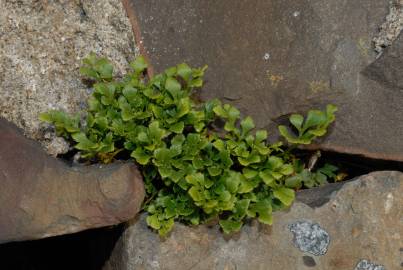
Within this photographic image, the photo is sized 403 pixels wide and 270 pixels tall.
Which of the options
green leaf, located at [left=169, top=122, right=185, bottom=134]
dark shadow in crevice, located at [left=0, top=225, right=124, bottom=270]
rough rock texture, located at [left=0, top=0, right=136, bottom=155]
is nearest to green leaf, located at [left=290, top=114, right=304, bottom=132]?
green leaf, located at [left=169, top=122, right=185, bottom=134]

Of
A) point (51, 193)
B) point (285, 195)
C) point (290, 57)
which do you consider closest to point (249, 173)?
point (285, 195)

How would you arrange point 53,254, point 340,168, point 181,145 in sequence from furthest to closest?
point 53,254
point 340,168
point 181,145

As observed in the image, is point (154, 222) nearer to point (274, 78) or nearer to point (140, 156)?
point (140, 156)

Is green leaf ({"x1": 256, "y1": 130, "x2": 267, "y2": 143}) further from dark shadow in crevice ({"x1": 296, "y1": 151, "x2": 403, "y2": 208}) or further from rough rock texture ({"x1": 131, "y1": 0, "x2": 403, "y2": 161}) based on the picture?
dark shadow in crevice ({"x1": 296, "y1": 151, "x2": 403, "y2": 208})

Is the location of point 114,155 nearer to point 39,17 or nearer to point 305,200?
point 39,17

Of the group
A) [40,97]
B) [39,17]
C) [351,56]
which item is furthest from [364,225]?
[39,17]
